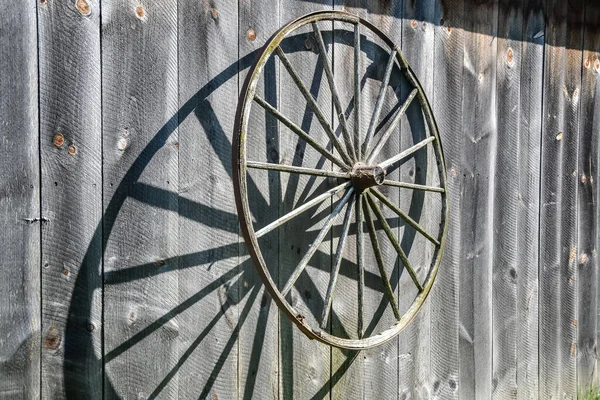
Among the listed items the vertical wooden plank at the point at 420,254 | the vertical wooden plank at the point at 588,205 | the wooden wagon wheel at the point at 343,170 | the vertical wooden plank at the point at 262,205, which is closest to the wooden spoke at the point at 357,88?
the wooden wagon wheel at the point at 343,170

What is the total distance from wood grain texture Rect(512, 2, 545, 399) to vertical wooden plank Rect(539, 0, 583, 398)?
1.8 inches

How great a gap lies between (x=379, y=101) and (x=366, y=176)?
29cm

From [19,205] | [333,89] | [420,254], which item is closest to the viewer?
[19,205]

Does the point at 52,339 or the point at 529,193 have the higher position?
the point at 529,193

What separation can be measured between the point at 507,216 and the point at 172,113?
1.45 m

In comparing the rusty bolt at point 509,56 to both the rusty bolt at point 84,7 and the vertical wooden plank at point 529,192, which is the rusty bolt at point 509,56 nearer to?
the vertical wooden plank at point 529,192

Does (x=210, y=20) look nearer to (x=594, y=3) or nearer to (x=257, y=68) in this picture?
(x=257, y=68)

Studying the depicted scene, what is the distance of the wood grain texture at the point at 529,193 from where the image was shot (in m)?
2.58

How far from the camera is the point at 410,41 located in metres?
2.21

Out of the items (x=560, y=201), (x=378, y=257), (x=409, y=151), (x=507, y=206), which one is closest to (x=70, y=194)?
(x=378, y=257)

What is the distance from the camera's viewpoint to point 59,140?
153 cm

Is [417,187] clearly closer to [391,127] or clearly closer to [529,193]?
[391,127]

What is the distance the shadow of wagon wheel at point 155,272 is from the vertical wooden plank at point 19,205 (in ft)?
0.31

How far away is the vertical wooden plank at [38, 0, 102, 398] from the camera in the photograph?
1511 mm
